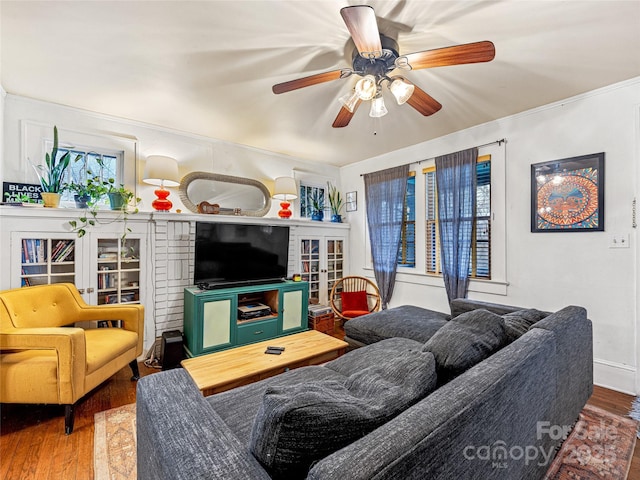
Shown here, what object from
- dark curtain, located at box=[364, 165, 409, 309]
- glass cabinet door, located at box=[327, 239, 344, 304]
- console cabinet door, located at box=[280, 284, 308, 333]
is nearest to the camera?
console cabinet door, located at box=[280, 284, 308, 333]

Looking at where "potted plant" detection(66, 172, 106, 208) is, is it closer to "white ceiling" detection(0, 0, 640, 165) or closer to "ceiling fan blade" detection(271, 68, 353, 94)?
"white ceiling" detection(0, 0, 640, 165)

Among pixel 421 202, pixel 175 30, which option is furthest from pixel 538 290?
pixel 175 30

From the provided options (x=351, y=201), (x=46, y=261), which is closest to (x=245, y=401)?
(x=46, y=261)

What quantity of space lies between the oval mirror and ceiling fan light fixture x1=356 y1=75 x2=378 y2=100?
2.34 metres

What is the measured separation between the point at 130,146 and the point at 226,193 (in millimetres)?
1107

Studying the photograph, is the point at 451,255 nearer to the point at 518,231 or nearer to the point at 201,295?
the point at 518,231

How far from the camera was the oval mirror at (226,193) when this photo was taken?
3443 mm

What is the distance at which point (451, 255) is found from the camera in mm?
3354

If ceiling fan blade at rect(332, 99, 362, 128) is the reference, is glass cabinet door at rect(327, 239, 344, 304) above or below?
below

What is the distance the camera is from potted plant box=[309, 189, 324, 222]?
4523 millimetres

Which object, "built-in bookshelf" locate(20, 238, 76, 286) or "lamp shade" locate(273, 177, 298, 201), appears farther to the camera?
"lamp shade" locate(273, 177, 298, 201)

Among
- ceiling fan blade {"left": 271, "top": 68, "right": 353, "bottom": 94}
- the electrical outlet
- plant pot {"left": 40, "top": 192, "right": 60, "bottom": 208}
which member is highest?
ceiling fan blade {"left": 271, "top": 68, "right": 353, "bottom": 94}

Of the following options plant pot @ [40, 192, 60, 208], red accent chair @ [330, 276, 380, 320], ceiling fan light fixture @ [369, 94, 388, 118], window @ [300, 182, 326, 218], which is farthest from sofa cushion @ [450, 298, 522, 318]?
plant pot @ [40, 192, 60, 208]

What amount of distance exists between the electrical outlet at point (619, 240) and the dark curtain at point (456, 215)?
1106 mm
